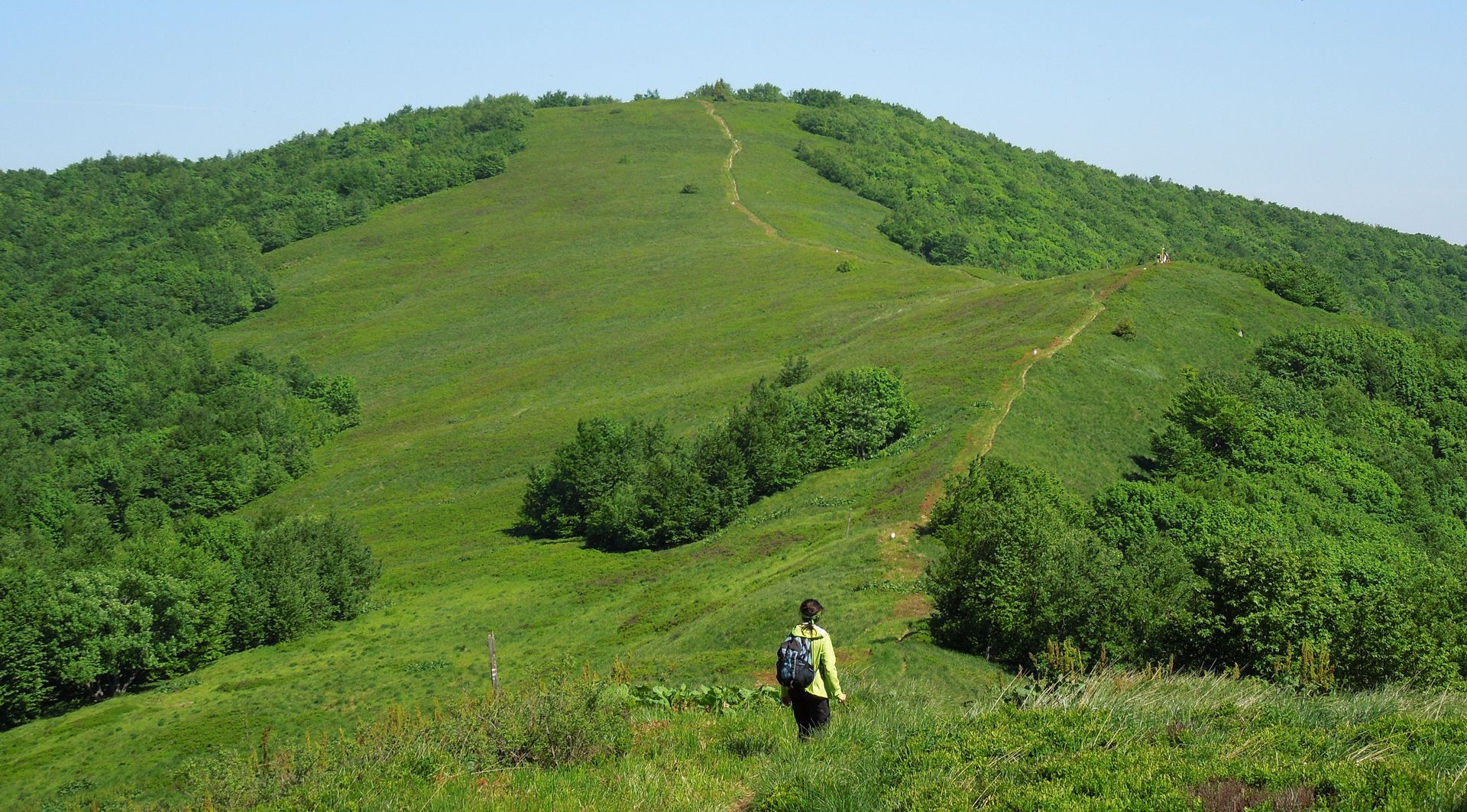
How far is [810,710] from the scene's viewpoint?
13031mm

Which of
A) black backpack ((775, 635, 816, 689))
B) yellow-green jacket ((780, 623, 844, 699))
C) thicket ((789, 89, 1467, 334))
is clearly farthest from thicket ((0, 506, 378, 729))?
thicket ((789, 89, 1467, 334))

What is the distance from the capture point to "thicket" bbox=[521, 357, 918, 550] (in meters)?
68.6

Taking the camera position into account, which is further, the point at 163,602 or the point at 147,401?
the point at 147,401

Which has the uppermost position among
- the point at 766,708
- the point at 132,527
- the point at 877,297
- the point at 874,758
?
the point at 877,297

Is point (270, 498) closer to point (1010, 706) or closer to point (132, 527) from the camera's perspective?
point (132, 527)

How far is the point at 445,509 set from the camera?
8162 centimetres

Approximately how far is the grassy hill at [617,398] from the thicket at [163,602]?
251 cm

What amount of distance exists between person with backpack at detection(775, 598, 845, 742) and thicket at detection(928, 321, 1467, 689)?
9.03 metres

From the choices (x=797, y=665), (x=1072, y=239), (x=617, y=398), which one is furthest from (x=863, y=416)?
(x=1072, y=239)

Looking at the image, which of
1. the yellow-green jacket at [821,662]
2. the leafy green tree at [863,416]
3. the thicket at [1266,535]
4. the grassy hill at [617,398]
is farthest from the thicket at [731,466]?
the yellow-green jacket at [821,662]

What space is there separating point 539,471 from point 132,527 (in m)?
38.2

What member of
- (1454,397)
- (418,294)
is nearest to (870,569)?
(1454,397)

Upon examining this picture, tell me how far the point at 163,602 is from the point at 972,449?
150 feet

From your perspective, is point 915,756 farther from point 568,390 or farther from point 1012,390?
point 568,390
